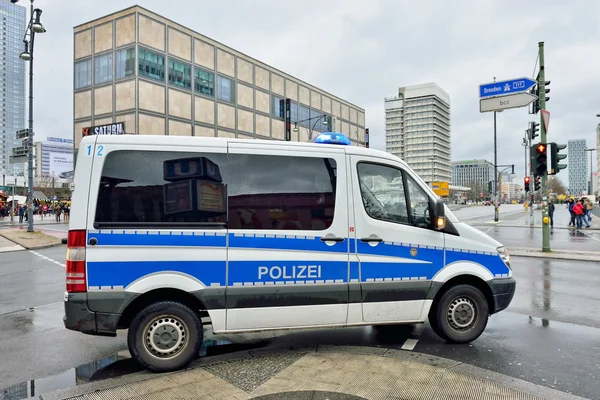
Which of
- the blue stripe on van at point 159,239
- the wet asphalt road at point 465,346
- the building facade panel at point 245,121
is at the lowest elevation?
the wet asphalt road at point 465,346

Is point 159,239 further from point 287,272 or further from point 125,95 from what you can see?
point 125,95

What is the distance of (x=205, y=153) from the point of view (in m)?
4.50

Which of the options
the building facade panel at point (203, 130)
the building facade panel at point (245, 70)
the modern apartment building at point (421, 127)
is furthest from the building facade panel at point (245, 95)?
the modern apartment building at point (421, 127)

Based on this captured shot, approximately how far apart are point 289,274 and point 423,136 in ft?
438

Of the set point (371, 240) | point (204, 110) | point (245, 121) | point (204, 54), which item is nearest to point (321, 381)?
point (371, 240)

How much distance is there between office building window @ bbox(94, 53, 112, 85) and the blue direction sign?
31135 mm

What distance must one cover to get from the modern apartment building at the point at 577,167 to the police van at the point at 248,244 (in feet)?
644

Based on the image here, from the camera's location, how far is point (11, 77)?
5966 cm

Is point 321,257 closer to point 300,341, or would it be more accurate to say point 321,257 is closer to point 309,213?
point 309,213

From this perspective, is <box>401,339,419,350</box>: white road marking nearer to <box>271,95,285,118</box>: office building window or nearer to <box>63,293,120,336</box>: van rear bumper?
<box>63,293,120,336</box>: van rear bumper

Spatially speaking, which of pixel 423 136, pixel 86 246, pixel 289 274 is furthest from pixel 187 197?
pixel 423 136

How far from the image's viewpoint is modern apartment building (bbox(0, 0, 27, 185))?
3262 centimetres

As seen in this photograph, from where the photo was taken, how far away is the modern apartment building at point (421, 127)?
420 feet

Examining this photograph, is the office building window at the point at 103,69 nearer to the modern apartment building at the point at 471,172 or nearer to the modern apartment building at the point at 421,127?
the modern apartment building at the point at 421,127
